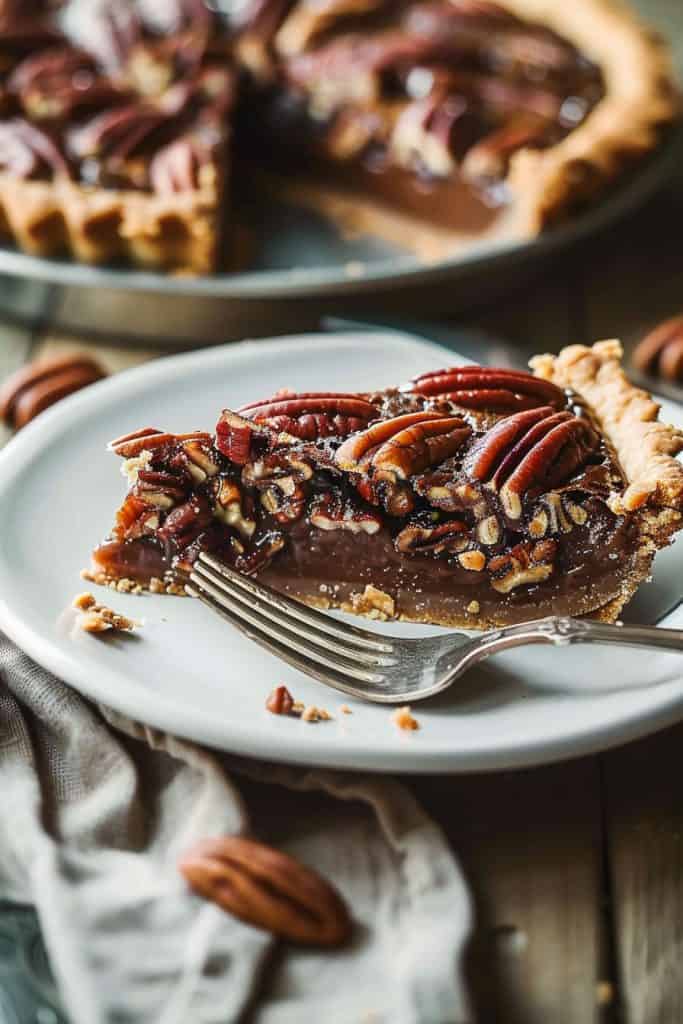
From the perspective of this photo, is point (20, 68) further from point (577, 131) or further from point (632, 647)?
point (632, 647)

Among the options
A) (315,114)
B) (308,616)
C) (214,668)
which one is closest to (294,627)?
(308,616)

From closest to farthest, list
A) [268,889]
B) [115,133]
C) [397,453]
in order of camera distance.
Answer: [268,889]
[397,453]
[115,133]

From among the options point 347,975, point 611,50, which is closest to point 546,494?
point 347,975

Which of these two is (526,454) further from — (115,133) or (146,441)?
(115,133)

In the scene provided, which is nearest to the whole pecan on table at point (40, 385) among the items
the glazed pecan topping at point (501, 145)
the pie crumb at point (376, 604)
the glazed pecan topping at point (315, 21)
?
the pie crumb at point (376, 604)

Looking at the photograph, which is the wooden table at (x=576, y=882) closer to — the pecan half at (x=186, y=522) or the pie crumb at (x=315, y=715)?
the pie crumb at (x=315, y=715)
